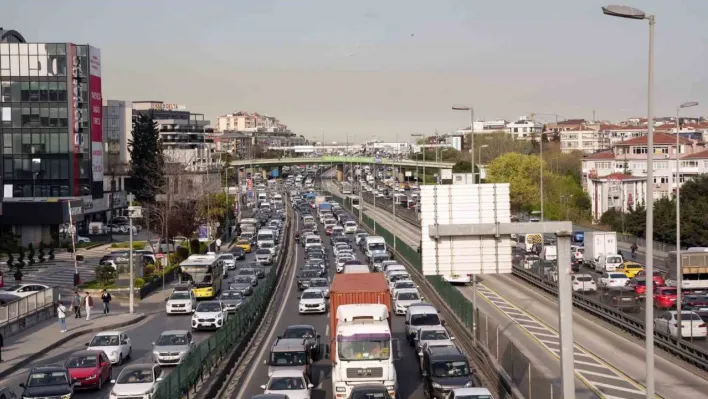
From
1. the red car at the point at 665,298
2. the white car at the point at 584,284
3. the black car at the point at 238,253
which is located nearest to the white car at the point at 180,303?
the white car at the point at 584,284

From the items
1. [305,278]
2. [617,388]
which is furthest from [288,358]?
[305,278]

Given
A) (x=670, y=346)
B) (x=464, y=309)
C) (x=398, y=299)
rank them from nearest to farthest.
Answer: (x=670, y=346)
(x=464, y=309)
(x=398, y=299)

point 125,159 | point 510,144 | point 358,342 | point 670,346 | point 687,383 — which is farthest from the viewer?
point 510,144

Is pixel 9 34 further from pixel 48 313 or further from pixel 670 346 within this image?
pixel 670 346

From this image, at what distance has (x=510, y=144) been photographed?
172m

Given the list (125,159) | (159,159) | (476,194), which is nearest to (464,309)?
(476,194)

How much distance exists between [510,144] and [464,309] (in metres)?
138

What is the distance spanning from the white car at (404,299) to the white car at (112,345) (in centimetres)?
1427

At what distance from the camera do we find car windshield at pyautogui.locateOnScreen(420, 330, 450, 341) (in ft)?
100.0

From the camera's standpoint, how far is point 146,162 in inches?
4405

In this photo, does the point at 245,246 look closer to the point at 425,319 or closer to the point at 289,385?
the point at 425,319

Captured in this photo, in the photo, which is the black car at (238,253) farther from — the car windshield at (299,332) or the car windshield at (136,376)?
the car windshield at (136,376)

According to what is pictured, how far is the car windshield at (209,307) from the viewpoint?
38.9m

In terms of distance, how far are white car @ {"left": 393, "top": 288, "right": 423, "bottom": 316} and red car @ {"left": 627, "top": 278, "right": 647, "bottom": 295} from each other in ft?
43.1
